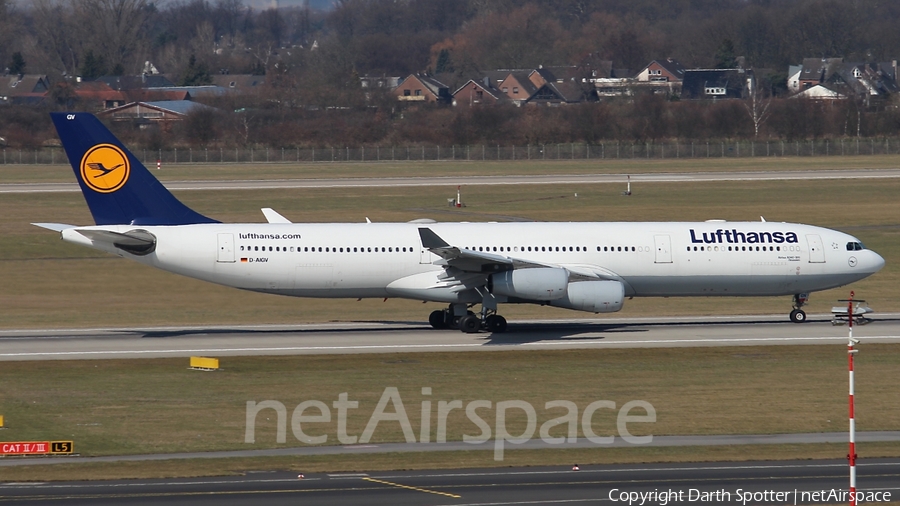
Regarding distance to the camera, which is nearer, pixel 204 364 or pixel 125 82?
pixel 204 364

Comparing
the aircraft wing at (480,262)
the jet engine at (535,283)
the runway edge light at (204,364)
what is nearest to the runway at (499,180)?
the aircraft wing at (480,262)

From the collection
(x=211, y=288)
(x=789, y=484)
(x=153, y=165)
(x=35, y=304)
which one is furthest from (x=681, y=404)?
(x=153, y=165)

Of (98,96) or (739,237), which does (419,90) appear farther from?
(739,237)

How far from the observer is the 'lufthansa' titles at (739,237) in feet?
148

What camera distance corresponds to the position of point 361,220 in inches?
3155

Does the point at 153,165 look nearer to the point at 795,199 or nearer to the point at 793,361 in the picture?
the point at 795,199

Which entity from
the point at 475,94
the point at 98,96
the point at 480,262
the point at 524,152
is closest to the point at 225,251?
the point at 480,262

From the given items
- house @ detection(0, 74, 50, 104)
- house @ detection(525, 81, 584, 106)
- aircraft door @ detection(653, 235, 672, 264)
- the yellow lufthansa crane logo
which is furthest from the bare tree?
house @ detection(0, 74, 50, 104)

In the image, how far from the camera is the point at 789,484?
2370cm

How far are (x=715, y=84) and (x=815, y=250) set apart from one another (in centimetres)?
15780

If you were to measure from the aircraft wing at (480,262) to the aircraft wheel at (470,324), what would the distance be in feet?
6.79

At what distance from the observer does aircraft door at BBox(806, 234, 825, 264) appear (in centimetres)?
4550

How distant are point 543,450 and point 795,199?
6721 cm

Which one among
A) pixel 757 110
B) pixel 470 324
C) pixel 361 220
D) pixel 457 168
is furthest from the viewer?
pixel 757 110
